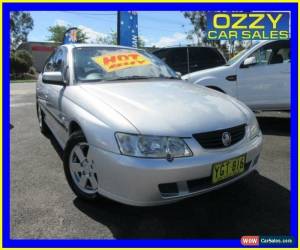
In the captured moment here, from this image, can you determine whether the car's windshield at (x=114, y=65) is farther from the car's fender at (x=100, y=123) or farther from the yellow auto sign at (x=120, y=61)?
the car's fender at (x=100, y=123)

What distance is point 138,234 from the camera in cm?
266

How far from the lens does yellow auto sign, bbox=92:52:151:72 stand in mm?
3861

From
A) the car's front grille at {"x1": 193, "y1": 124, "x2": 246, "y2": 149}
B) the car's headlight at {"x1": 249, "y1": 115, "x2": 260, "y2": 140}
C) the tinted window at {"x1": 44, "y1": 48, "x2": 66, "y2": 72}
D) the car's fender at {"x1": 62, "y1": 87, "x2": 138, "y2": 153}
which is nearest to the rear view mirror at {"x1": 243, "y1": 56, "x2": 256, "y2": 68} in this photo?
the car's headlight at {"x1": 249, "y1": 115, "x2": 260, "y2": 140}

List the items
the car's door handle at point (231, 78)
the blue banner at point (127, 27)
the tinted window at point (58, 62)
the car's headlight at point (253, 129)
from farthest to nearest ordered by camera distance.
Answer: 1. the blue banner at point (127, 27)
2. the car's door handle at point (231, 78)
3. the tinted window at point (58, 62)
4. the car's headlight at point (253, 129)

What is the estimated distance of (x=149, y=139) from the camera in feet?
8.29

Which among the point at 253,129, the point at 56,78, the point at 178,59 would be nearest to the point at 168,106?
the point at 253,129

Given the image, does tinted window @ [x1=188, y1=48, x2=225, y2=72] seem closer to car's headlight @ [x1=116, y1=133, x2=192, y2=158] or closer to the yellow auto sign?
the yellow auto sign

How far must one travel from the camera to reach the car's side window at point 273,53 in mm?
6023

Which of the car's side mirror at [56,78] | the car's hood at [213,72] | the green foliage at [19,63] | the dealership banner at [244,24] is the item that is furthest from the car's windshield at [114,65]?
the green foliage at [19,63]

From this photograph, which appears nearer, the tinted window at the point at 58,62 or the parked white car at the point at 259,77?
the tinted window at the point at 58,62

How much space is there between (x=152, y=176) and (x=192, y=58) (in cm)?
620

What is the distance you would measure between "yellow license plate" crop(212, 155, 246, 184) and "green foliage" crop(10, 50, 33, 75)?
3772 cm

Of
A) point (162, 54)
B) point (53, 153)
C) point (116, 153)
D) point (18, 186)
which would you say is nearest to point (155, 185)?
point (116, 153)

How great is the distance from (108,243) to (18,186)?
148cm
